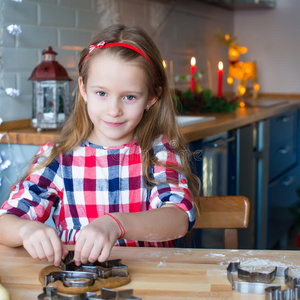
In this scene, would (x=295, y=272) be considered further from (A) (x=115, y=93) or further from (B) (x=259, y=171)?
(B) (x=259, y=171)

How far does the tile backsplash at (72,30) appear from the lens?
1.92 metres

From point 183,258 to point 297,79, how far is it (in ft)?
11.5

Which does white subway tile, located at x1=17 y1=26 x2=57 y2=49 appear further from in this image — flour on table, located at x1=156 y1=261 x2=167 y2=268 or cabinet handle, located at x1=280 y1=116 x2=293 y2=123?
cabinet handle, located at x1=280 y1=116 x2=293 y2=123

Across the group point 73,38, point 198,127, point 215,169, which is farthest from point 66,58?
point 215,169

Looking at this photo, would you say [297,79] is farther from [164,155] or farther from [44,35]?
[164,155]

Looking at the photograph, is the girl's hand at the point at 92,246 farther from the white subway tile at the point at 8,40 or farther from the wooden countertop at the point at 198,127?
the white subway tile at the point at 8,40

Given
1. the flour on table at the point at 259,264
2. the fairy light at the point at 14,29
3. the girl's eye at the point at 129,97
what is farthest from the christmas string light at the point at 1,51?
the flour on table at the point at 259,264

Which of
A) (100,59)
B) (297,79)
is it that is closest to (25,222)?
(100,59)

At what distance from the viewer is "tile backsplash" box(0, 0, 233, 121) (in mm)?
1916

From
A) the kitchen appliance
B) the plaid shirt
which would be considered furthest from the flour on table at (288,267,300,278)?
the kitchen appliance

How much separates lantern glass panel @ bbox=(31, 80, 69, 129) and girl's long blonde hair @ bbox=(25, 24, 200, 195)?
0.46m

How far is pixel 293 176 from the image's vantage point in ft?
11.7

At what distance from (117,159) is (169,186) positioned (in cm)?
16

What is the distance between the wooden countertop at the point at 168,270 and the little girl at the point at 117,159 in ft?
0.34
